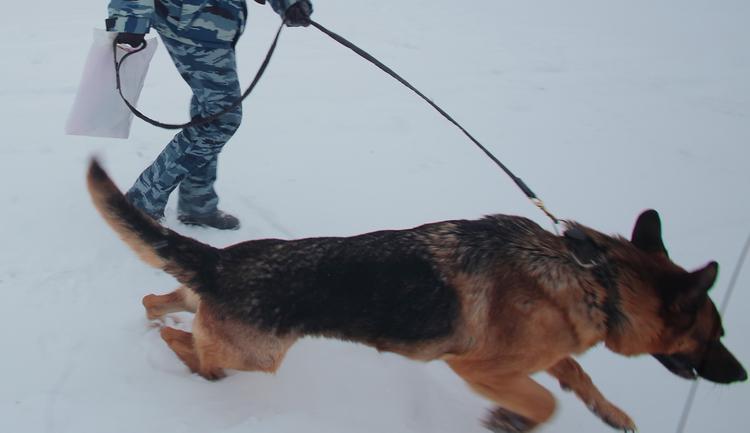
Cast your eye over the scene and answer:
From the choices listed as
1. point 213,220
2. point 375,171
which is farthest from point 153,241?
point 375,171

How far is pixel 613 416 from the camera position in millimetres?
2648

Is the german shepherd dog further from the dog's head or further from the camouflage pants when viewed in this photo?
the camouflage pants

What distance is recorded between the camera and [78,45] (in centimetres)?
588

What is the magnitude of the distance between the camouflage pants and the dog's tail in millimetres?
993

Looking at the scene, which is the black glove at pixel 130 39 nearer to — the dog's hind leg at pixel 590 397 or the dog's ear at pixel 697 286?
the dog's hind leg at pixel 590 397

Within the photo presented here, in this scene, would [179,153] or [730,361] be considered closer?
[730,361]

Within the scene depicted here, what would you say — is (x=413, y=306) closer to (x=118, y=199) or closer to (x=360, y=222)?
(x=118, y=199)

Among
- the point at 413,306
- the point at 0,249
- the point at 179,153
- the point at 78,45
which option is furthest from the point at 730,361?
the point at 78,45

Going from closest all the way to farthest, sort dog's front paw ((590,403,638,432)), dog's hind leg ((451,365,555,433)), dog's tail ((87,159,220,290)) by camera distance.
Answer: dog's tail ((87,159,220,290))
dog's hind leg ((451,365,555,433))
dog's front paw ((590,403,638,432))

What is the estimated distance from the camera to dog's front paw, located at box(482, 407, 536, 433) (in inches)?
105

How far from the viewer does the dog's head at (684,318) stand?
7.18ft

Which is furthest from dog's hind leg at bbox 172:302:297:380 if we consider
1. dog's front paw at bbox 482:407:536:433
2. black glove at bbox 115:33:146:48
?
black glove at bbox 115:33:146:48

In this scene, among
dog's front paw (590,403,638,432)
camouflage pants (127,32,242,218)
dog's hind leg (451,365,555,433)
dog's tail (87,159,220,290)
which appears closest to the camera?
dog's tail (87,159,220,290)

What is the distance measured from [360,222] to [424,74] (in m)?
2.85
